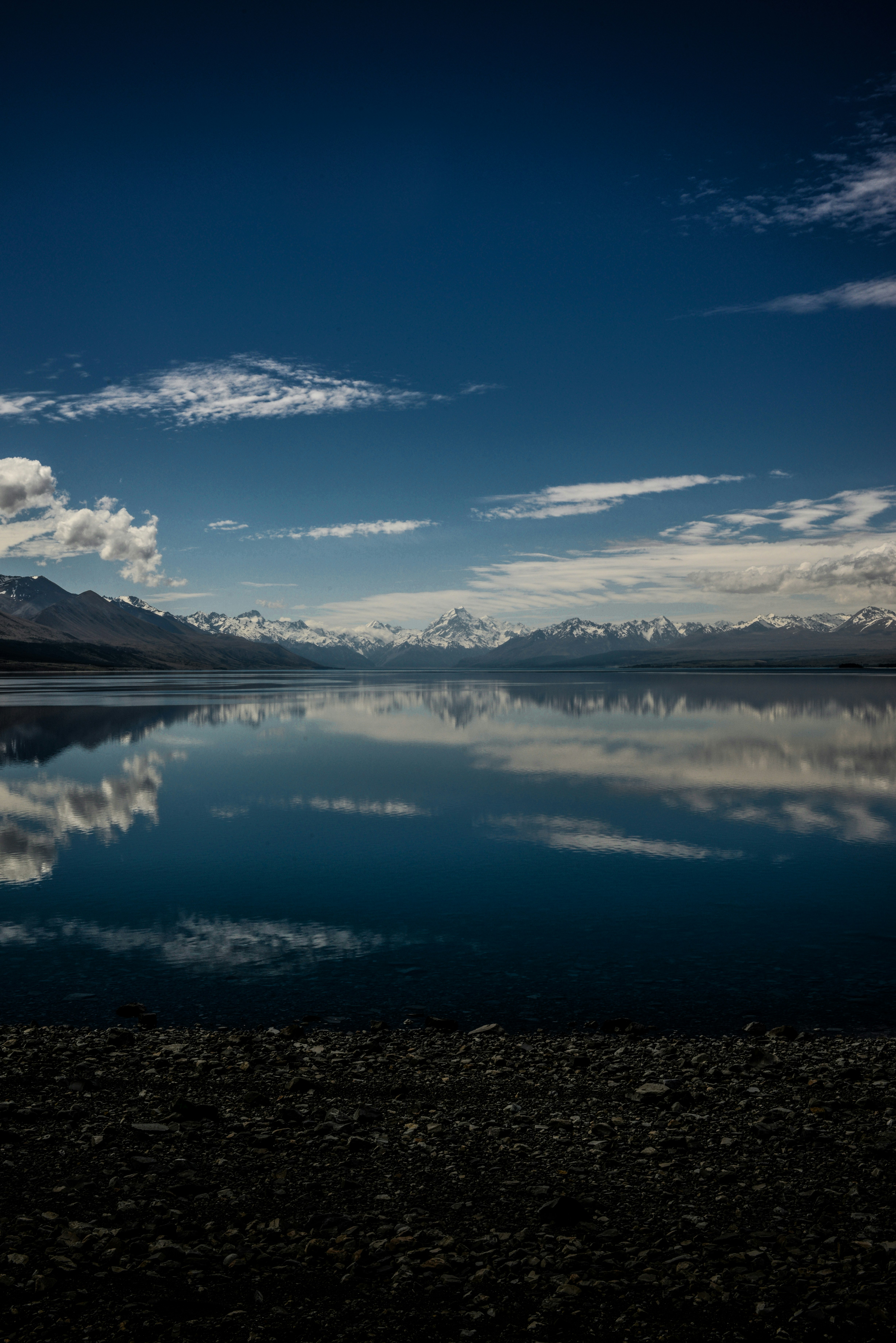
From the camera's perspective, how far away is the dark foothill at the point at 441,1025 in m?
15.4

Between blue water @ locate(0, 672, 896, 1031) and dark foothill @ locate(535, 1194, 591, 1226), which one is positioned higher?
dark foothill @ locate(535, 1194, 591, 1226)

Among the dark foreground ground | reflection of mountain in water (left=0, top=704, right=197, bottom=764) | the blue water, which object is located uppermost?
reflection of mountain in water (left=0, top=704, right=197, bottom=764)

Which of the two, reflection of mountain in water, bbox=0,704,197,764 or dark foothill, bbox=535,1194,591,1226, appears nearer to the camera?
dark foothill, bbox=535,1194,591,1226

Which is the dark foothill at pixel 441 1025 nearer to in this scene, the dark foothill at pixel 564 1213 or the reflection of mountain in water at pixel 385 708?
the dark foothill at pixel 564 1213

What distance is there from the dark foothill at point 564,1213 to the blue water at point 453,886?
621cm

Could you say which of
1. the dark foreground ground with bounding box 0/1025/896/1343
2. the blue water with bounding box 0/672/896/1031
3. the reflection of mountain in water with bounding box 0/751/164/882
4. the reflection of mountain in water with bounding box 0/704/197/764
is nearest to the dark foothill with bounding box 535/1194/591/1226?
the dark foreground ground with bounding box 0/1025/896/1343

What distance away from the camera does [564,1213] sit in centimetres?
927

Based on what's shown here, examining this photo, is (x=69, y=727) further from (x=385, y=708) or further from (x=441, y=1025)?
(x=441, y=1025)

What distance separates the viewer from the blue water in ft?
56.2

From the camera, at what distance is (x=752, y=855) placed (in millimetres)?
29656

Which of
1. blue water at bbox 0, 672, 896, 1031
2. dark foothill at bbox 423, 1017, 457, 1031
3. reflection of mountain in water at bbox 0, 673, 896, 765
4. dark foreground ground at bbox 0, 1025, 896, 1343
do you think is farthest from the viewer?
reflection of mountain in water at bbox 0, 673, 896, 765

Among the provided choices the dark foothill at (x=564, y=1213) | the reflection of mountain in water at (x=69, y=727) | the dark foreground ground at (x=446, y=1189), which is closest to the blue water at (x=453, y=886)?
the reflection of mountain in water at (x=69, y=727)

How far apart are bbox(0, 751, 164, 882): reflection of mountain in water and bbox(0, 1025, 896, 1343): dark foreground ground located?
52.3ft

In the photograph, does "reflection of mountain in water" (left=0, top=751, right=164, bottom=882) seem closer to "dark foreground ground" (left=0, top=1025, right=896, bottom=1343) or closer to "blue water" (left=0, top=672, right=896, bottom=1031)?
"blue water" (left=0, top=672, right=896, bottom=1031)
